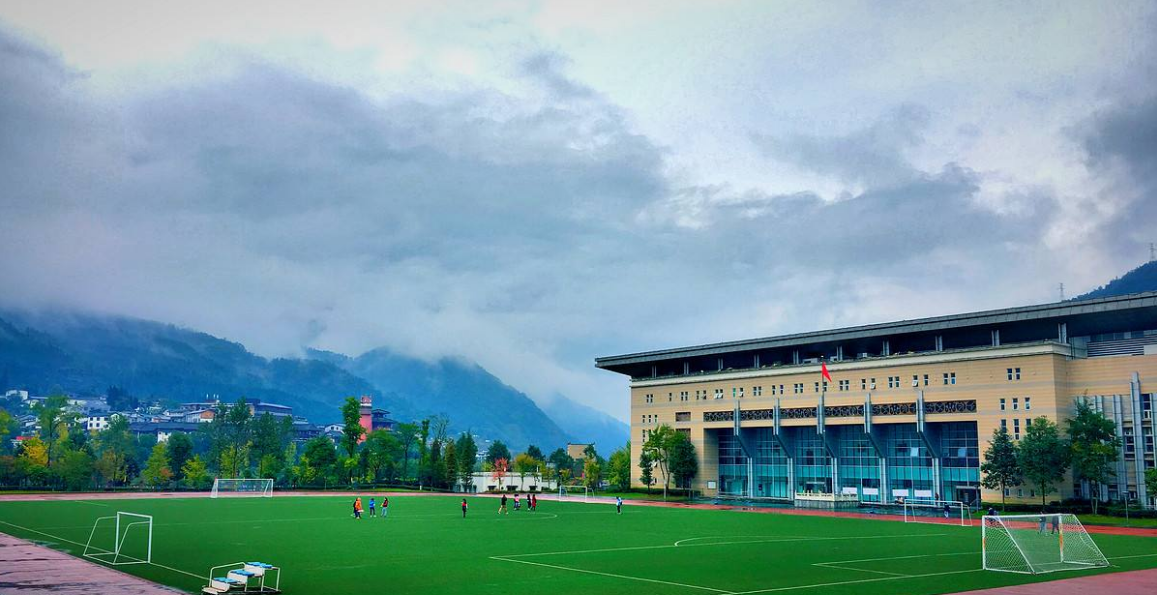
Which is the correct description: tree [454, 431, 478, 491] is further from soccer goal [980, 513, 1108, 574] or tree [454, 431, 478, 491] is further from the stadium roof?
soccer goal [980, 513, 1108, 574]

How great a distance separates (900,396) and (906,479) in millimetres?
9960

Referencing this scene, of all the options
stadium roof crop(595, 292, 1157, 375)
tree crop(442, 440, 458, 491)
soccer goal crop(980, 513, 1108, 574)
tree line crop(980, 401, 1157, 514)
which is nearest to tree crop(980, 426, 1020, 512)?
tree line crop(980, 401, 1157, 514)

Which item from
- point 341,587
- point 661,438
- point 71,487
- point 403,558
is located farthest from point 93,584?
point 71,487

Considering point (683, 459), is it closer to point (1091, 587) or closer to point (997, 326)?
point (997, 326)

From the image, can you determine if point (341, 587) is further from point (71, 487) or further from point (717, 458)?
point (71, 487)

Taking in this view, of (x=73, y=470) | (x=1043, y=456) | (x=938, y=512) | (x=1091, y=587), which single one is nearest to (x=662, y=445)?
(x=938, y=512)

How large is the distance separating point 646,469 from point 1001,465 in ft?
175

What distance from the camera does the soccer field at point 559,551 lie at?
3222cm

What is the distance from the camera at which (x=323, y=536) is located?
170 feet

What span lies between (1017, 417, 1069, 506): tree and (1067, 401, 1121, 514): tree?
1175 mm

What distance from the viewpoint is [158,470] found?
495ft

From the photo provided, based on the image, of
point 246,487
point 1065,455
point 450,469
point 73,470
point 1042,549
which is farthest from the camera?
point 450,469

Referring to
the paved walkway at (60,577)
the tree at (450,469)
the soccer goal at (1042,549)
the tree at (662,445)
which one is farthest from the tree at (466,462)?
the paved walkway at (60,577)

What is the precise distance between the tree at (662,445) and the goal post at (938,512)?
3356cm
